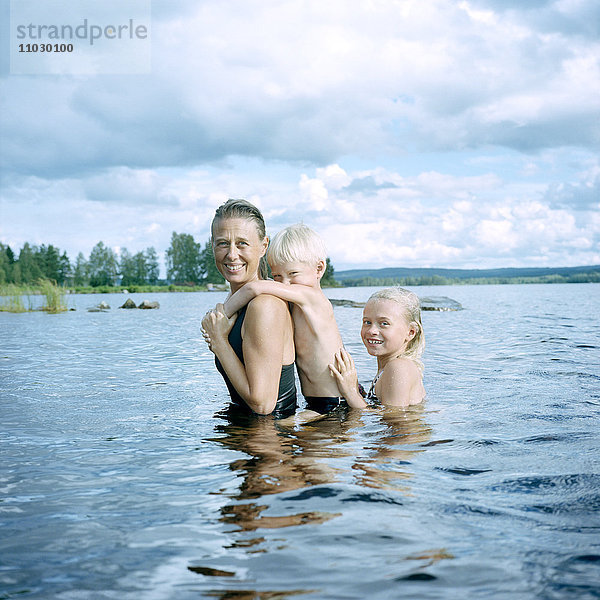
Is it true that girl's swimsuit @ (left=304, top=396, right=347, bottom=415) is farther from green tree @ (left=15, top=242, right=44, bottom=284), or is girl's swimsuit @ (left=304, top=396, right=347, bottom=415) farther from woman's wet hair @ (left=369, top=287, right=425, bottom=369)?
green tree @ (left=15, top=242, right=44, bottom=284)

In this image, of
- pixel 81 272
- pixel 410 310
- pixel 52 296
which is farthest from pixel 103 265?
pixel 410 310

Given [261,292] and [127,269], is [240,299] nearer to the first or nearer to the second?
[261,292]

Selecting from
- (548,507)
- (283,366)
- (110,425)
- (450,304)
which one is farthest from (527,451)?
(450,304)

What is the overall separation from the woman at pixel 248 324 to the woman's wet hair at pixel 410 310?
54.3 inches

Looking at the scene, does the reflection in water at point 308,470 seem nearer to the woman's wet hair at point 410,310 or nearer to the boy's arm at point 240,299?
the woman's wet hair at point 410,310

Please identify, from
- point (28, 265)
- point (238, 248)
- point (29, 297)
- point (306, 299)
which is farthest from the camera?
point (28, 265)

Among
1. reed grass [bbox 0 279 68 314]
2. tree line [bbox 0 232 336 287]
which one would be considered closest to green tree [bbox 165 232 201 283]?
tree line [bbox 0 232 336 287]

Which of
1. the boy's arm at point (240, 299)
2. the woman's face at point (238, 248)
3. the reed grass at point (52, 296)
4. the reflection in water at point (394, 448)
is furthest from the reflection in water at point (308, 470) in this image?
the reed grass at point (52, 296)

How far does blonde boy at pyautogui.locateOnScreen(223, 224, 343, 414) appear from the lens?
5371mm

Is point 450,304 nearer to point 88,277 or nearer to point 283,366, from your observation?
point 283,366

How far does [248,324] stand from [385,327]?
6.14 ft

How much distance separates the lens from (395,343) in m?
Answer: 6.25

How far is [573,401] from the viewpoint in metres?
7.45

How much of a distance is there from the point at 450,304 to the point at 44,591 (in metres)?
33.9
